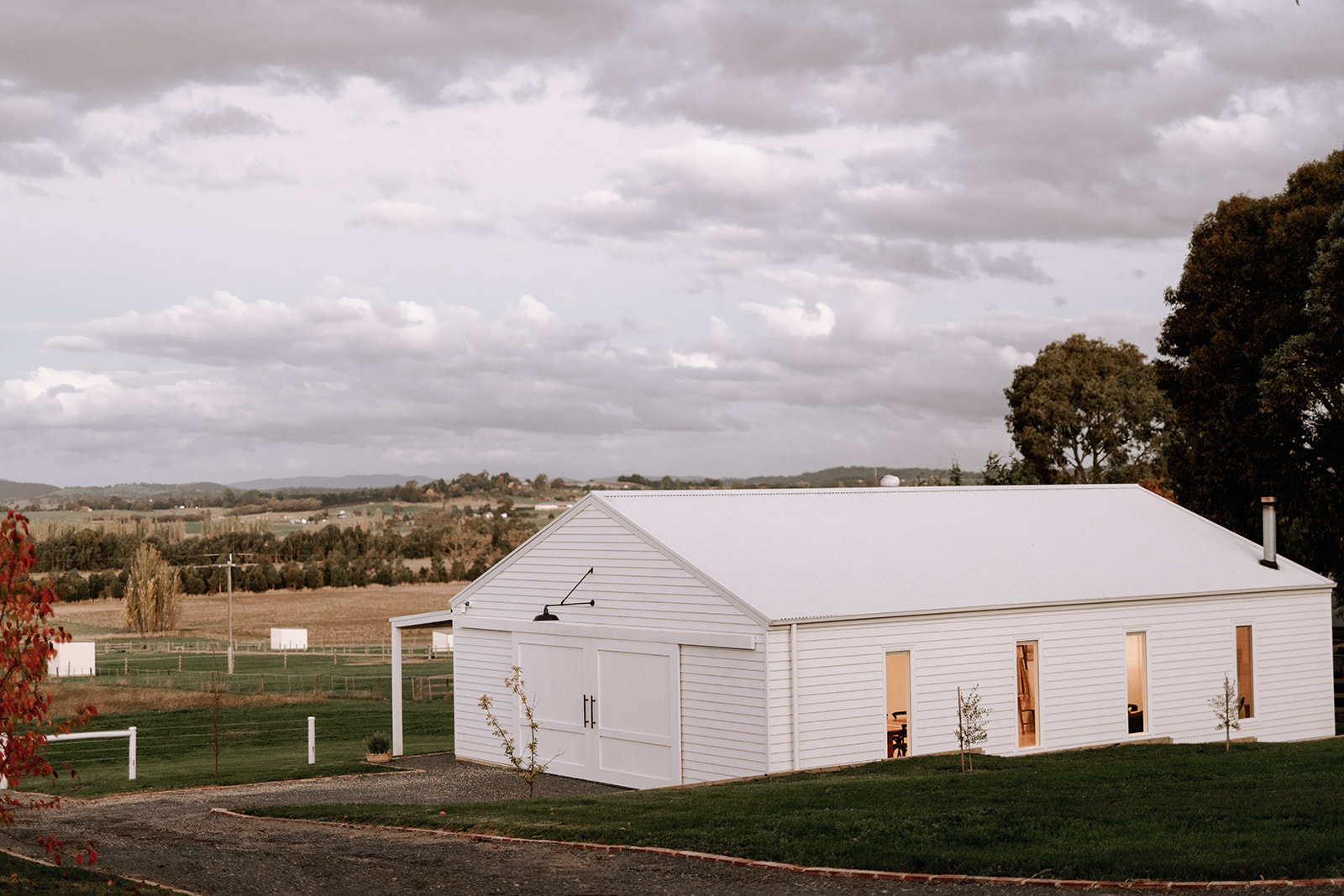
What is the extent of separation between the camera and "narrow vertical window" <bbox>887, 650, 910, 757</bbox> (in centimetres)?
1852

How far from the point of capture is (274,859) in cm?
1233

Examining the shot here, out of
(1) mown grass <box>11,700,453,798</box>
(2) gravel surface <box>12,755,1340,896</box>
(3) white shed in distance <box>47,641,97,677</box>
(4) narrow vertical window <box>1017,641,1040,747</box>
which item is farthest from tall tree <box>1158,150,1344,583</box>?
(3) white shed in distance <box>47,641,97,677</box>

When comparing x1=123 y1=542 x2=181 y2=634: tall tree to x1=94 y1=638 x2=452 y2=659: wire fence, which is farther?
x1=123 y1=542 x2=181 y2=634: tall tree

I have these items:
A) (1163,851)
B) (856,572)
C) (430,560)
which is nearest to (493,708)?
(856,572)

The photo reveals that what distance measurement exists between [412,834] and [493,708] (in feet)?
28.7

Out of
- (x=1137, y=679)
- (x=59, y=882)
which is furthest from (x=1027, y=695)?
(x=59, y=882)

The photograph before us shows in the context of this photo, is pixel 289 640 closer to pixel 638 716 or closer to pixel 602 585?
pixel 602 585

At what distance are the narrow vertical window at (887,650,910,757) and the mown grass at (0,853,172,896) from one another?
11.0 m

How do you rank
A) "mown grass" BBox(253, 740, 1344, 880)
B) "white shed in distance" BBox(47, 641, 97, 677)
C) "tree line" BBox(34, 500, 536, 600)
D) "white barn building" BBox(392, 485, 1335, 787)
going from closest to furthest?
1. "mown grass" BBox(253, 740, 1344, 880)
2. "white barn building" BBox(392, 485, 1335, 787)
3. "white shed in distance" BBox(47, 641, 97, 677)
4. "tree line" BBox(34, 500, 536, 600)

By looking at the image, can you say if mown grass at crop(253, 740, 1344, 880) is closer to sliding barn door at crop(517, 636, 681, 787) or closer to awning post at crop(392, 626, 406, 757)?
sliding barn door at crop(517, 636, 681, 787)

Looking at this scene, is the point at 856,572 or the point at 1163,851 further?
the point at 856,572

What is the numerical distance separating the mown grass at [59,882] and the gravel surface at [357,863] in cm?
68

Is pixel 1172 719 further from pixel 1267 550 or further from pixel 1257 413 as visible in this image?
pixel 1257 413

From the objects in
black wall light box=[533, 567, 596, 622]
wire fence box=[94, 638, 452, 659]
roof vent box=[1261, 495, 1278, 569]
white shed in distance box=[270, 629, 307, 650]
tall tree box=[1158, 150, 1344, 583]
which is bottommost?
wire fence box=[94, 638, 452, 659]
